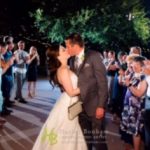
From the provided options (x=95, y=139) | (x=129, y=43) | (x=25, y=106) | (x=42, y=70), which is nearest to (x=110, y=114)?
(x=25, y=106)

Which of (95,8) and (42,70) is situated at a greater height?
(95,8)

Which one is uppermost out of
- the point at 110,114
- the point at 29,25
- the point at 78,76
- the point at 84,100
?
the point at 29,25

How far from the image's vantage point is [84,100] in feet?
17.1

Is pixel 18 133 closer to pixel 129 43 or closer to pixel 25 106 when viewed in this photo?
pixel 25 106

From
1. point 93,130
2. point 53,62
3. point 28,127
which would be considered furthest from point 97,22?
point 53,62

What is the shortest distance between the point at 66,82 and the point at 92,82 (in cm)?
40

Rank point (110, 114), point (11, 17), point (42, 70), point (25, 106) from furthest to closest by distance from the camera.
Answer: point (11, 17) → point (42, 70) → point (25, 106) → point (110, 114)

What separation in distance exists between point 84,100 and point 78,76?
0.34 metres

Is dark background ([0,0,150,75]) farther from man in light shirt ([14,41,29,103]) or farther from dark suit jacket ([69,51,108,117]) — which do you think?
dark suit jacket ([69,51,108,117])

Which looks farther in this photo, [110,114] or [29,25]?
[29,25]

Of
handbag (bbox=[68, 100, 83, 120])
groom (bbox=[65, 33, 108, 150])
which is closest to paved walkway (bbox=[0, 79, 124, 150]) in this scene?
groom (bbox=[65, 33, 108, 150])

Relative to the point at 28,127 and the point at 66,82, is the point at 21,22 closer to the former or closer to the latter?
the point at 28,127

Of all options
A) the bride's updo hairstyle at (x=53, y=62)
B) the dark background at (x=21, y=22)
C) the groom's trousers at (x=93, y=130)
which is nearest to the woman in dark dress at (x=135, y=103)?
the groom's trousers at (x=93, y=130)

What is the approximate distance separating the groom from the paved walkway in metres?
1.70
